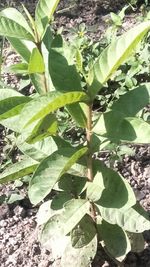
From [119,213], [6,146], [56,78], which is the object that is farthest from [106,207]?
[6,146]

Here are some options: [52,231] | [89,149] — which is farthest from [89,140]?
[52,231]

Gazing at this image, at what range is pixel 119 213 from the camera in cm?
185

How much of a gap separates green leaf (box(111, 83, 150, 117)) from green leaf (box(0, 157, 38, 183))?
0.35 m

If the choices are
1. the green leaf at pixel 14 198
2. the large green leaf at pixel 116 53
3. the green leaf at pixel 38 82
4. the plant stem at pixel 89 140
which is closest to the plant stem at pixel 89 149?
the plant stem at pixel 89 140

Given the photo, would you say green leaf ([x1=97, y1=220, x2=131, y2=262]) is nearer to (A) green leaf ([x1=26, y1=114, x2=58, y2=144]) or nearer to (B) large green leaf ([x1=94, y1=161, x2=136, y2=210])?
(B) large green leaf ([x1=94, y1=161, x2=136, y2=210])

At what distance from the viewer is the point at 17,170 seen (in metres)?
1.90

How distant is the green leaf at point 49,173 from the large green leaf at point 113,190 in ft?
0.43

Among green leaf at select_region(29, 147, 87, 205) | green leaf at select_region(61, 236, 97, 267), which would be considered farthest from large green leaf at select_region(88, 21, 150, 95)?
green leaf at select_region(61, 236, 97, 267)

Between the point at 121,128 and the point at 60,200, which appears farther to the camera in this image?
the point at 60,200

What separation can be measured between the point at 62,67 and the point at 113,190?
431mm

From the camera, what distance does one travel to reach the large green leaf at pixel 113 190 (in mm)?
1786

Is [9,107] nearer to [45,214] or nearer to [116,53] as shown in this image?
[116,53]

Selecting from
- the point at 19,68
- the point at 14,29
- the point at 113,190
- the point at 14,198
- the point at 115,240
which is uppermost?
the point at 14,29

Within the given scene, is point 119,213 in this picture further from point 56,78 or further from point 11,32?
point 11,32
